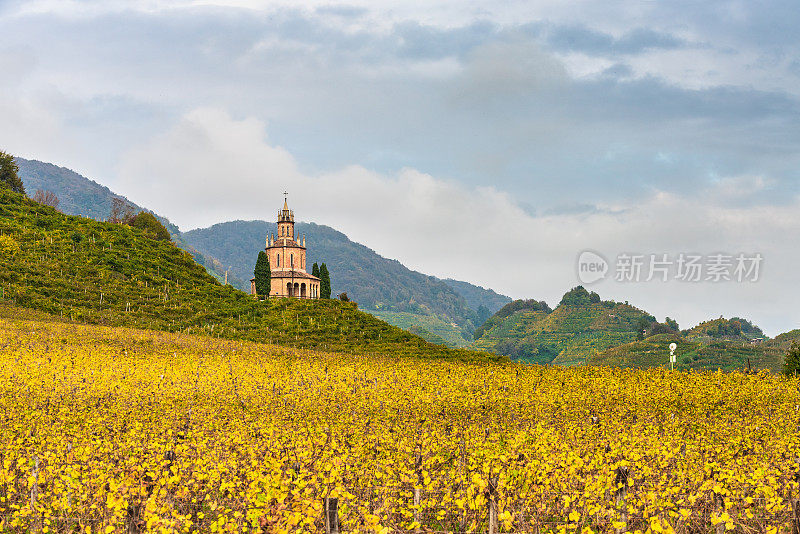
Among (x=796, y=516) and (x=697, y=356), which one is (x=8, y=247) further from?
(x=697, y=356)

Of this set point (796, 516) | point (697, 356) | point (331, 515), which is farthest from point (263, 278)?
point (796, 516)

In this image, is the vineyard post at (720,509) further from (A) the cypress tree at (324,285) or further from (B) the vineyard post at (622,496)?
(A) the cypress tree at (324,285)

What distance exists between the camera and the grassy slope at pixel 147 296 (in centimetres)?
5838

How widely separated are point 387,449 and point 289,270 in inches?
3882

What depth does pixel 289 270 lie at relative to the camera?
114750 mm

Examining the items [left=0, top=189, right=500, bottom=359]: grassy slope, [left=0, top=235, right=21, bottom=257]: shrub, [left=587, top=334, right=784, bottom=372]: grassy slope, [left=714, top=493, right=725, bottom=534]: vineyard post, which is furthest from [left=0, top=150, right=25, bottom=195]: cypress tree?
[left=714, top=493, right=725, bottom=534]: vineyard post

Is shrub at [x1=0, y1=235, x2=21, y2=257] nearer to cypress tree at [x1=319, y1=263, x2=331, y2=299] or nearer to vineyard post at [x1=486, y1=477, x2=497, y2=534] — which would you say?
cypress tree at [x1=319, y1=263, x2=331, y2=299]

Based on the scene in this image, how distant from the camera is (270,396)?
2694 centimetres

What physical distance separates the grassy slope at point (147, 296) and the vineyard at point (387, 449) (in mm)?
21907

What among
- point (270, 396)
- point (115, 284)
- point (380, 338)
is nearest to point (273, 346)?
point (380, 338)

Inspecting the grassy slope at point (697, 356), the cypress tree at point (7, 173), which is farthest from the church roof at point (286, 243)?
the grassy slope at point (697, 356)

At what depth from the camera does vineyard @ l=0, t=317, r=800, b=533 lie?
1361 cm

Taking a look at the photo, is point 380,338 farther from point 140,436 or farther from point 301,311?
point 140,436

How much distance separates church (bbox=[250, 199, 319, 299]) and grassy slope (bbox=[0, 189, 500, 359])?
32323 millimetres
